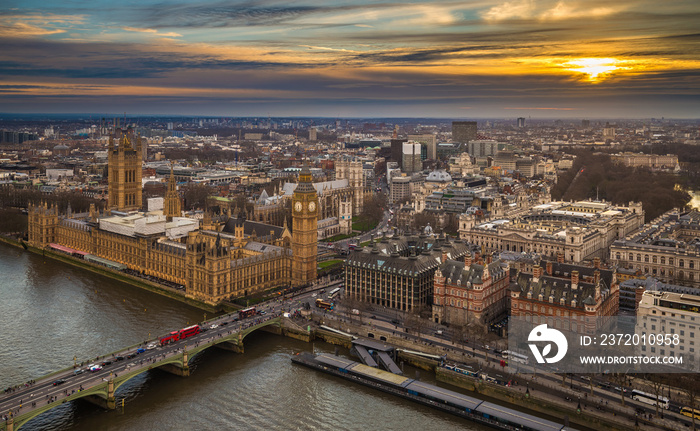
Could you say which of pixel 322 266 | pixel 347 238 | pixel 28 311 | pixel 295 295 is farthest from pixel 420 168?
pixel 28 311

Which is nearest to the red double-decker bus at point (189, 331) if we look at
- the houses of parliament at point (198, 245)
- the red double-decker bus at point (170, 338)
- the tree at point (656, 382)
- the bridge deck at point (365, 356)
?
the red double-decker bus at point (170, 338)

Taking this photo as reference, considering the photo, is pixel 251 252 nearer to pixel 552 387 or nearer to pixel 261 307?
pixel 261 307

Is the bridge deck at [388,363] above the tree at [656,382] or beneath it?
beneath

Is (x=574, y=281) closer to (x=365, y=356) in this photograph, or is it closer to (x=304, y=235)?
(x=365, y=356)

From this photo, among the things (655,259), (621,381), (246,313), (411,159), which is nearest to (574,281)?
(621,381)

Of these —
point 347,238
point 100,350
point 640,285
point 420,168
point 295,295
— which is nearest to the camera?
point 100,350

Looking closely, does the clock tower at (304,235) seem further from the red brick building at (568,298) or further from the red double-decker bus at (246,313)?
the red brick building at (568,298)
